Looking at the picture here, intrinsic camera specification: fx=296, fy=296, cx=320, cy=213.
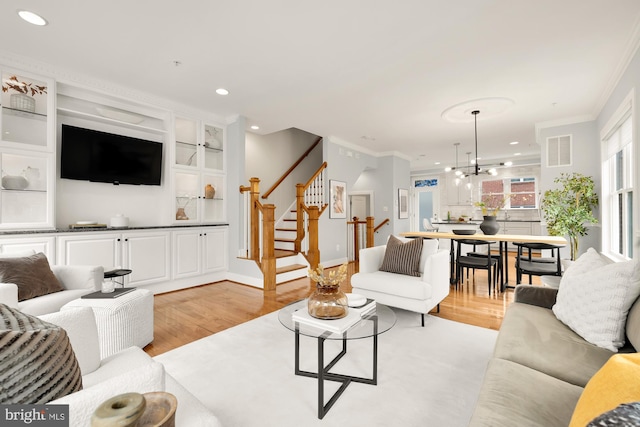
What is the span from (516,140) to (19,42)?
8141mm

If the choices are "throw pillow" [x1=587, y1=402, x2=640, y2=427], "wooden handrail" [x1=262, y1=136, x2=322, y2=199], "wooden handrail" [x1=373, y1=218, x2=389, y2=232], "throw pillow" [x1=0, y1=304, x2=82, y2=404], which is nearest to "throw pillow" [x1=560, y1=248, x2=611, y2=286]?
"throw pillow" [x1=587, y1=402, x2=640, y2=427]

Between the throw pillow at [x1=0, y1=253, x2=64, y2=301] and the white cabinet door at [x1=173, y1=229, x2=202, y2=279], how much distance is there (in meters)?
1.75

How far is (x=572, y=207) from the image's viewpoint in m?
4.68

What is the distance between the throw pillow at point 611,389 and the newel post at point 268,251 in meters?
3.87

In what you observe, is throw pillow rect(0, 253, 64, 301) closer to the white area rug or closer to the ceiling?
the white area rug

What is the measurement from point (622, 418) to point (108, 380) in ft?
3.97

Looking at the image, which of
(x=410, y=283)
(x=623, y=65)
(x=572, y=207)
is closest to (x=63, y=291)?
(x=410, y=283)

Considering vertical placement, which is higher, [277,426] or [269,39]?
[269,39]

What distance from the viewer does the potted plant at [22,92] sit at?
10.3ft

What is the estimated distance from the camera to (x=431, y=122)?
17.3 feet

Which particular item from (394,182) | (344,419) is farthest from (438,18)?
(394,182)

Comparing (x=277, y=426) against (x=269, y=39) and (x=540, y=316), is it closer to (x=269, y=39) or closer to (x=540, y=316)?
(x=540, y=316)

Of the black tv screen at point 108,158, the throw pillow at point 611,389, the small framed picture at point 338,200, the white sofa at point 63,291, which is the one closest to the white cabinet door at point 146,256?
the black tv screen at point 108,158

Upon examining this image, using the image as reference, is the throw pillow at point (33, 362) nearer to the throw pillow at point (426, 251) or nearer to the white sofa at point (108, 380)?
the white sofa at point (108, 380)
